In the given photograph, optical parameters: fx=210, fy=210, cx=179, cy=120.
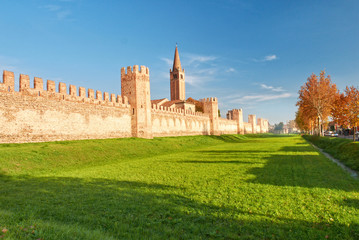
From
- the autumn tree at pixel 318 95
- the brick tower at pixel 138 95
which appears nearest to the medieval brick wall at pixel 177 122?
the brick tower at pixel 138 95

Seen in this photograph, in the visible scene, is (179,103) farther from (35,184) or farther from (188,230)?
(188,230)

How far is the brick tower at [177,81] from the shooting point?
82812 mm

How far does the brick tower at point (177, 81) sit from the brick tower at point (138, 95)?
5373 cm

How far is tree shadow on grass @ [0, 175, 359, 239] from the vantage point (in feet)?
13.1

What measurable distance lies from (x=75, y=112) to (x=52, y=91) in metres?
2.88

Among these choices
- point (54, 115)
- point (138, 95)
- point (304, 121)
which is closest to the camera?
point (54, 115)

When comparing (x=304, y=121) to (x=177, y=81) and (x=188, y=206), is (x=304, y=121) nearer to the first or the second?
(x=177, y=81)

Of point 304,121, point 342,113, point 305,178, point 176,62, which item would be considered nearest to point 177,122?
point 342,113

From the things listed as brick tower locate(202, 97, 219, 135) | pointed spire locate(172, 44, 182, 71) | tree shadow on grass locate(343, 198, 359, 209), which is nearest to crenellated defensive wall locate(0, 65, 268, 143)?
brick tower locate(202, 97, 219, 135)

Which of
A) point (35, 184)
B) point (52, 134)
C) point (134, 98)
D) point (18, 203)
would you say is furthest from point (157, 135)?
point (18, 203)

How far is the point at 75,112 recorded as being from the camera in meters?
21.2

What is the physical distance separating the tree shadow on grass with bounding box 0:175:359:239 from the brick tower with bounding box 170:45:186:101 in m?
77.1

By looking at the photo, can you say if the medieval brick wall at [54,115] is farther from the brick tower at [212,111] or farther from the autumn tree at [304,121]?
the autumn tree at [304,121]

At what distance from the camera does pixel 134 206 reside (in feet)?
18.2
